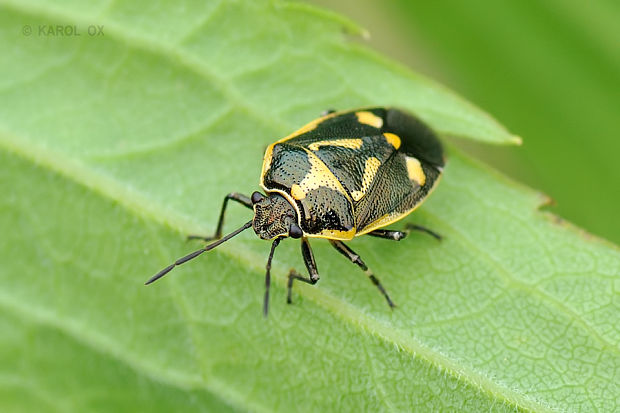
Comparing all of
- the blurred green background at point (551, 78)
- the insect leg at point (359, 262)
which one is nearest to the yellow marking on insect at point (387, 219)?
the insect leg at point (359, 262)

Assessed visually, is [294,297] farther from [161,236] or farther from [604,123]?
[604,123]

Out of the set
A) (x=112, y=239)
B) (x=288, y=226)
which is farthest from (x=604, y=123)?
(x=112, y=239)

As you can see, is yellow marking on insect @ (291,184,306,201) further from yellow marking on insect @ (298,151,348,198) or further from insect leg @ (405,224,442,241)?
insect leg @ (405,224,442,241)

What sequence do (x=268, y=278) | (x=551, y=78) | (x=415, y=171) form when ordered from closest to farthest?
(x=268, y=278), (x=415, y=171), (x=551, y=78)

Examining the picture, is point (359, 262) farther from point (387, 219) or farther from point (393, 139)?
point (393, 139)

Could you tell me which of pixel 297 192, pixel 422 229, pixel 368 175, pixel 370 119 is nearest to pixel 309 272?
pixel 297 192

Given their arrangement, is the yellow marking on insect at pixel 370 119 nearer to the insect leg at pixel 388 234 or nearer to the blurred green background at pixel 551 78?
the insect leg at pixel 388 234

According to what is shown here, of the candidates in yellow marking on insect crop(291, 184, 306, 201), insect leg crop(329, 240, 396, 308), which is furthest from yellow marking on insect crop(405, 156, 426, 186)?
yellow marking on insect crop(291, 184, 306, 201)
